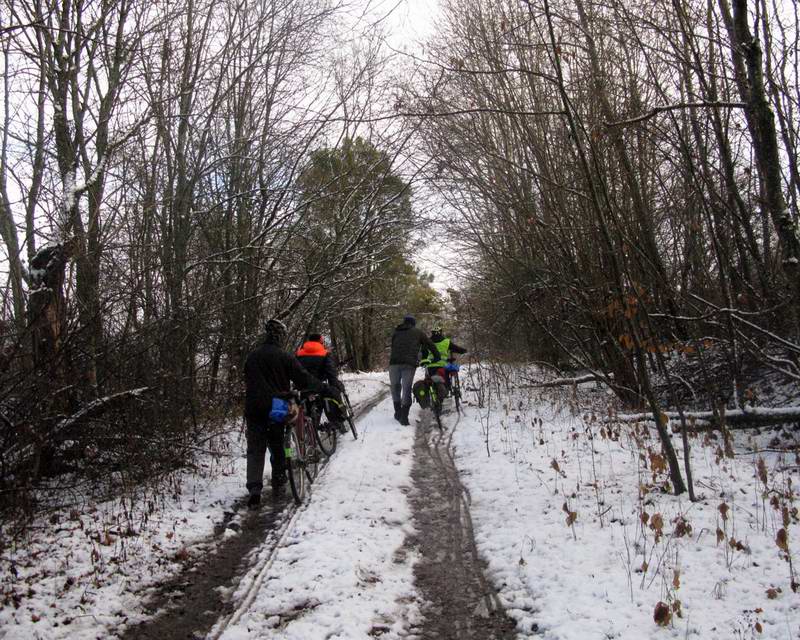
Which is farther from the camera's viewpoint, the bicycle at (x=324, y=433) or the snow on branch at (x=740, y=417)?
the bicycle at (x=324, y=433)

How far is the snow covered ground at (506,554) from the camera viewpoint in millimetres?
3809

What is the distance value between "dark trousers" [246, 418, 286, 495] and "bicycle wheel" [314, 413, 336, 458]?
1.79 meters

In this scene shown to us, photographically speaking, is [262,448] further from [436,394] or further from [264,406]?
[436,394]

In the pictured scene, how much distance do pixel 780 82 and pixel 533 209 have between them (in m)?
4.99

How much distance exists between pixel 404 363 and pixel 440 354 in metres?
0.94

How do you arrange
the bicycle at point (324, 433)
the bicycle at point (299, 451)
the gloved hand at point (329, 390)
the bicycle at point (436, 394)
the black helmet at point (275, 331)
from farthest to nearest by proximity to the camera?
the bicycle at point (436, 394)
the gloved hand at point (329, 390)
the bicycle at point (324, 433)
the black helmet at point (275, 331)
the bicycle at point (299, 451)

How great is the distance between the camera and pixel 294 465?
7.10 meters

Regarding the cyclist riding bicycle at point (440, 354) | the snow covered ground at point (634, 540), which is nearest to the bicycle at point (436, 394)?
the cyclist riding bicycle at point (440, 354)

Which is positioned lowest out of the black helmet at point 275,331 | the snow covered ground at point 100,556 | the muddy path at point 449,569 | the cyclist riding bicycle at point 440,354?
the muddy path at point 449,569

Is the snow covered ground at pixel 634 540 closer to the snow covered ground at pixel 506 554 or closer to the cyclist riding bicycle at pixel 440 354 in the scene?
the snow covered ground at pixel 506 554

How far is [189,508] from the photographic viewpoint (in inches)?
253

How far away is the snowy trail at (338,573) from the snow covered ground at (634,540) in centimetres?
76

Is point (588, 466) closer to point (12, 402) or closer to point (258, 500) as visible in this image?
point (258, 500)

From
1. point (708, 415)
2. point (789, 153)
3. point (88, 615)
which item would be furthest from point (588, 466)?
point (88, 615)
